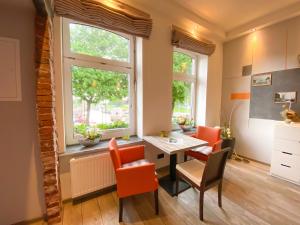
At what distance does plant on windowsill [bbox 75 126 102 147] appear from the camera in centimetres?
206

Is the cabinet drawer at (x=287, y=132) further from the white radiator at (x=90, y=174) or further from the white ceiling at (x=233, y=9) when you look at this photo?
the white radiator at (x=90, y=174)

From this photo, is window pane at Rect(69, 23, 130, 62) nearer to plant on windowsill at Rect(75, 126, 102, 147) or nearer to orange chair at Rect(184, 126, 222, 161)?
plant on windowsill at Rect(75, 126, 102, 147)

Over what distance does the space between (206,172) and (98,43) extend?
229 centimetres

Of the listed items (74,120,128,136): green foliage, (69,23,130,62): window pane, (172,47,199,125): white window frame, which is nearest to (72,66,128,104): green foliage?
(69,23,130,62): window pane

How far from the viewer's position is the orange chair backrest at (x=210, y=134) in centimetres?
261

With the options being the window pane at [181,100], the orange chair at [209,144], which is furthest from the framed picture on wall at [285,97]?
the window pane at [181,100]

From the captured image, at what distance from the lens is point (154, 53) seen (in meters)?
2.54

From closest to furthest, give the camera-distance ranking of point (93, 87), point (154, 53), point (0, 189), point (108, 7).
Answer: point (0, 189), point (108, 7), point (93, 87), point (154, 53)

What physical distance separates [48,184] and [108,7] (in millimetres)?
2231

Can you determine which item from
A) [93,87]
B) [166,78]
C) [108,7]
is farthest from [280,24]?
[93,87]

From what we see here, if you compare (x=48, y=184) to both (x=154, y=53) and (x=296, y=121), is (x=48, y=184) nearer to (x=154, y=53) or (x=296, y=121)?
(x=154, y=53)

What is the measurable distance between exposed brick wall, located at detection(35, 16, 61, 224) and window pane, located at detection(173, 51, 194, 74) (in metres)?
2.29

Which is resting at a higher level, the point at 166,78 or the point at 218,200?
the point at 166,78

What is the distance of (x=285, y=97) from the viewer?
108 inches
